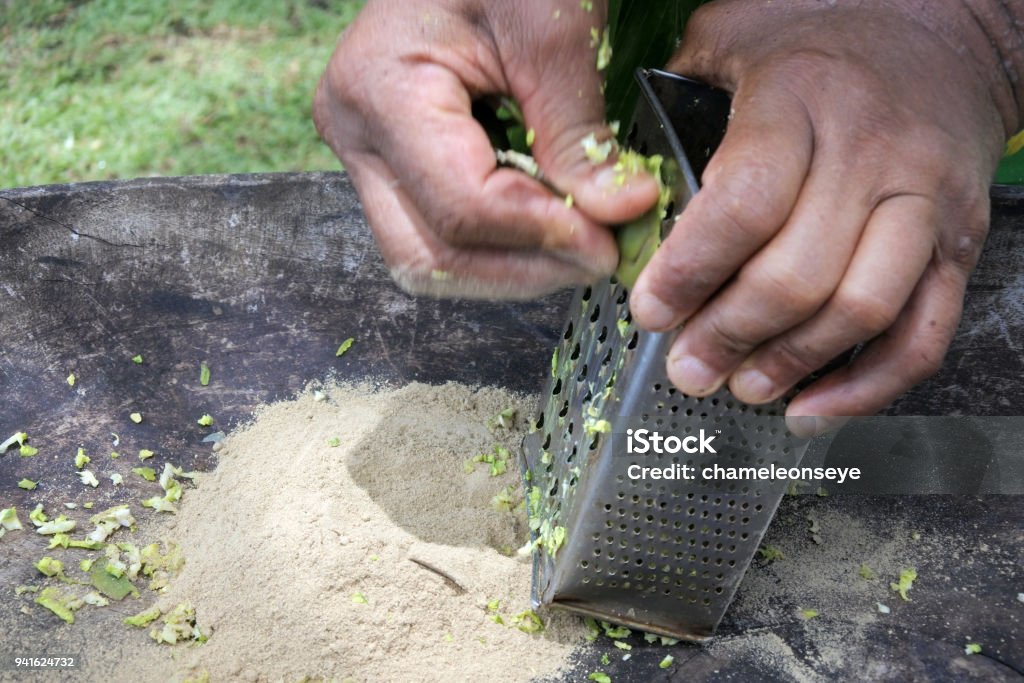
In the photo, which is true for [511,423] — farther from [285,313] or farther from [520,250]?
[520,250]

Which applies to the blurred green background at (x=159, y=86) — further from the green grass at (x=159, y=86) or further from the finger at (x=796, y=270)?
the finger at (x=796, y=270)

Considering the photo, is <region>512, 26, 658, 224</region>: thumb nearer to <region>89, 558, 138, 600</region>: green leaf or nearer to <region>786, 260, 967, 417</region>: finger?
<region>786, 260, 967, 417</region>: finger

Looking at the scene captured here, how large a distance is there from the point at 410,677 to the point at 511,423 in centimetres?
60

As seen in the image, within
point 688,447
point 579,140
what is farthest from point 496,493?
point 579,140

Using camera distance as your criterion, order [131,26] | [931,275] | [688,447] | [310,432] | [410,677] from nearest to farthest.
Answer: [931,275]
[688,447]
[410,677]
[310,432]
[131,26]

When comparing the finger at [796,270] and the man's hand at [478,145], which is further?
the man's hand at [478,145]

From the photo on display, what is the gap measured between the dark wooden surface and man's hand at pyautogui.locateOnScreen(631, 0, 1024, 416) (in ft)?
2.12

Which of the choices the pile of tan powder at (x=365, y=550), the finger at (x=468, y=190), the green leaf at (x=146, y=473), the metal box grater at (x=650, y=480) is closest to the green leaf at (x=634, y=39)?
the metal box grater at (x=650, y=480)

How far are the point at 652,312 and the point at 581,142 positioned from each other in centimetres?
24

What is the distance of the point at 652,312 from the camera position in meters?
1.11

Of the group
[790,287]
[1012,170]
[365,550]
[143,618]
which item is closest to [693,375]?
[790,287]

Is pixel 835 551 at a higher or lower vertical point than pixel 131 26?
higher

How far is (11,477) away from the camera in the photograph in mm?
1719

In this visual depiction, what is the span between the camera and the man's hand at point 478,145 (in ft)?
3.76
